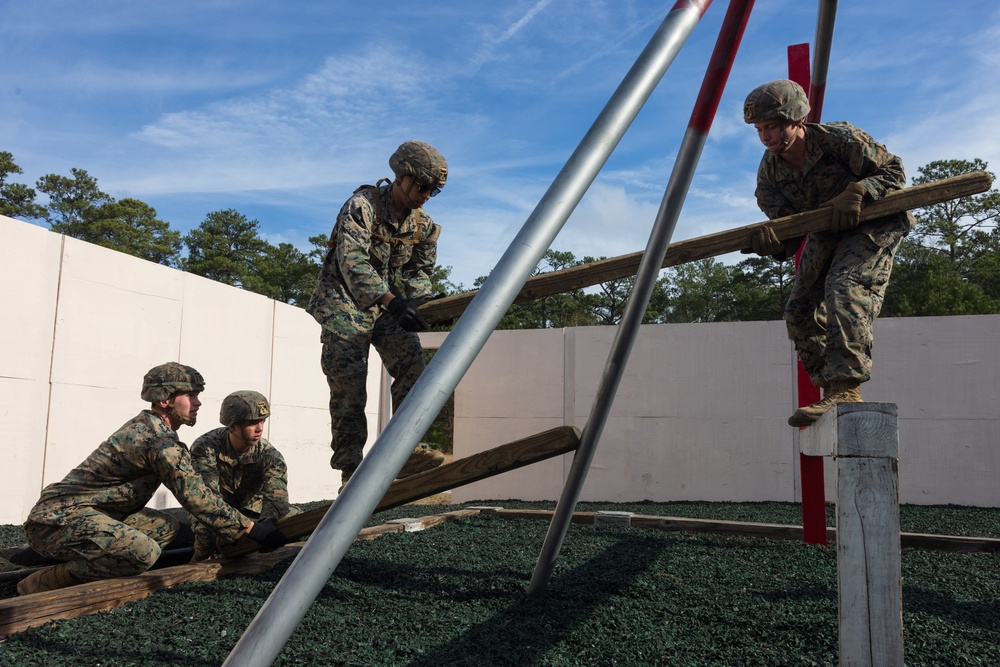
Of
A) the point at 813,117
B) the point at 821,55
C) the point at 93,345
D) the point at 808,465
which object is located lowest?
the point at 808,465

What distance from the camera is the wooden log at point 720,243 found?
277 centimetres

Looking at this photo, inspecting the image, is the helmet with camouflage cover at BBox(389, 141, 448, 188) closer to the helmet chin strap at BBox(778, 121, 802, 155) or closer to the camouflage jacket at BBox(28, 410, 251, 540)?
the helmet chin strap at BBox(778, 121, 802, 155)

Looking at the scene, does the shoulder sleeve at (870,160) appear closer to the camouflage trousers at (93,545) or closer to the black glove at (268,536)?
the black glove at (268,536)

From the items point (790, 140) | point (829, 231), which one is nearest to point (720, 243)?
point (829, 231)

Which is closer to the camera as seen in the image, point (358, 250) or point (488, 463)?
point (488, 463)

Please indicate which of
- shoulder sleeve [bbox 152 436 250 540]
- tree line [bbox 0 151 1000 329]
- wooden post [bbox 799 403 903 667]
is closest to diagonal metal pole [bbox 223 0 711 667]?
wooden post [bbox 799 403 903 667]

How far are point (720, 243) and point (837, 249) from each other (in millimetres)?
462

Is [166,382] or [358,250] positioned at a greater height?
[358,250]

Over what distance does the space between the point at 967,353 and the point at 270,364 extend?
338 inches

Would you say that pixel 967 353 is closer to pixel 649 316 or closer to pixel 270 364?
pixel 270 364

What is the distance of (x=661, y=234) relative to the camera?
2.34 metres

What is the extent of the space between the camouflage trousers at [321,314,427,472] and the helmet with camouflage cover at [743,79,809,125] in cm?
178

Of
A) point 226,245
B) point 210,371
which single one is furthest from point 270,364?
point 226,245

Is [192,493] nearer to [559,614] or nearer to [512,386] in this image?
[559,614]
